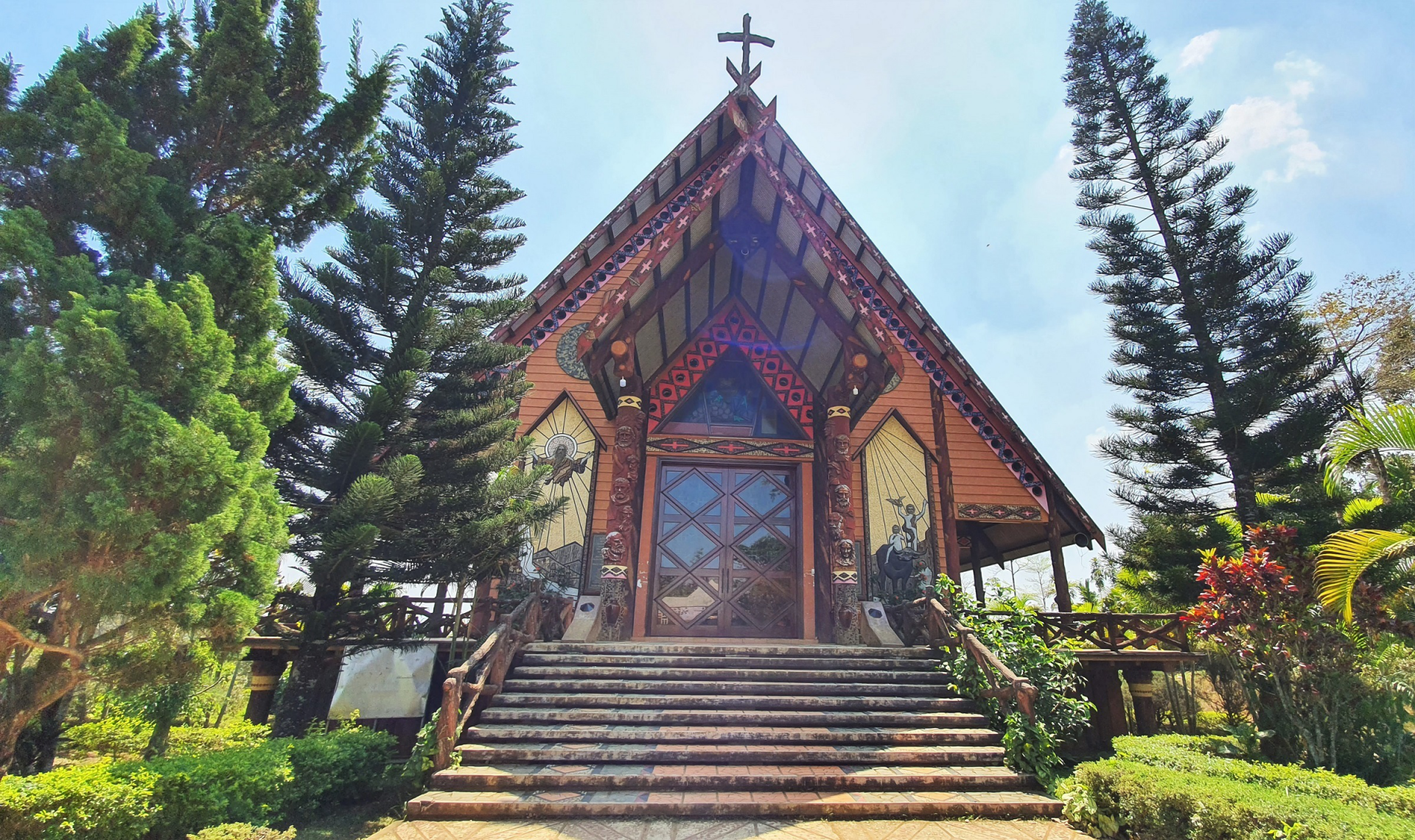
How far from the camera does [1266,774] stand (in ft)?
15.0

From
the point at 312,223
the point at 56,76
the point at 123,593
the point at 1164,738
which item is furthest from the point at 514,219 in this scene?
the point at 1164,738

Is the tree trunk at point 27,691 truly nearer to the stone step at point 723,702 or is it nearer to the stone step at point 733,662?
the stone step at point 723,702

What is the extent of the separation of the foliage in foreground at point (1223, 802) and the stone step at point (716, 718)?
119 centimetres

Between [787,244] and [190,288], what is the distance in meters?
7.49

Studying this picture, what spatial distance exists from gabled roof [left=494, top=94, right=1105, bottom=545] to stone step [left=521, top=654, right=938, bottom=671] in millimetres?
3468

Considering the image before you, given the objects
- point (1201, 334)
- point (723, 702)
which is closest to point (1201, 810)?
point (723, 702)

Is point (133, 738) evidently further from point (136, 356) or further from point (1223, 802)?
point (1223, 802)

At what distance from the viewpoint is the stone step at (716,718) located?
19.0 feet

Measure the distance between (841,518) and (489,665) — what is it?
4.74 meters

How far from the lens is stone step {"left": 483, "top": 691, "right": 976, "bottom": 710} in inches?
239

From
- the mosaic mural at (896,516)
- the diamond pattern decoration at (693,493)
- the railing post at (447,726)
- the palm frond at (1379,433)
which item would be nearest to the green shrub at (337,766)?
the railing post at (447,726)

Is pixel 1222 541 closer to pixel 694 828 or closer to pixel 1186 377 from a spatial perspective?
pixel 1186 377

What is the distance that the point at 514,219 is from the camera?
9.28 meters

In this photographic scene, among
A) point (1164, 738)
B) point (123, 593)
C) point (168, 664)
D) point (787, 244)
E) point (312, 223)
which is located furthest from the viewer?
point (787, 244)
